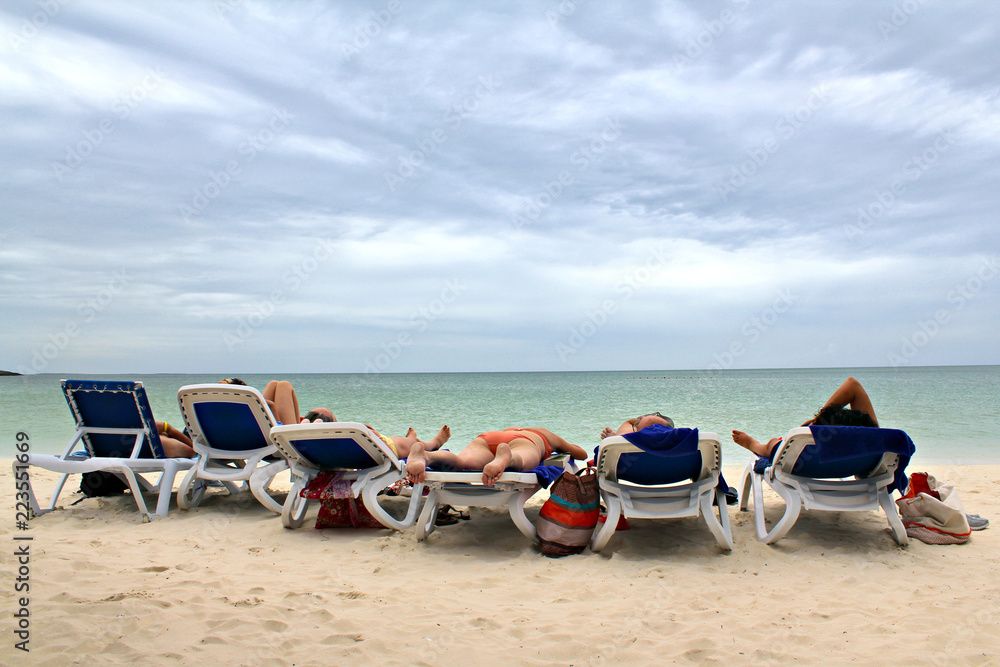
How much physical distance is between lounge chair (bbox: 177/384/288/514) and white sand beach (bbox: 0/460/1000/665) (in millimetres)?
375

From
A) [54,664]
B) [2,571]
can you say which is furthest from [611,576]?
[2,571]

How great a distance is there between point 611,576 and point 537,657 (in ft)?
3.93

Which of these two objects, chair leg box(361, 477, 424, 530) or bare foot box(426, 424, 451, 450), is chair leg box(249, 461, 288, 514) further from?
bare foot box(426, 424, 451, 450)

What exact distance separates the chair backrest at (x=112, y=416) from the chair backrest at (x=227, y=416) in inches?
14.0

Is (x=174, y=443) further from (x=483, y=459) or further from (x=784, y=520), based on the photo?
(x=784, y=520)

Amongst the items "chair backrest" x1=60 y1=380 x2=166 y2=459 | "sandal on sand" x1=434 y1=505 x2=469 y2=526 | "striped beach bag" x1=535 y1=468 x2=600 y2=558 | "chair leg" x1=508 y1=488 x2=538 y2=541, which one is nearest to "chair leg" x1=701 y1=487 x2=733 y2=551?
"striped beach bag" x1=535 y1=468 x2=600 y2=558

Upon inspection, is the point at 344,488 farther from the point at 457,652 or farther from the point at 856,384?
the point at 856,384

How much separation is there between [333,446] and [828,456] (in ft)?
11.4

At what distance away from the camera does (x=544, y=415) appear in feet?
64.1

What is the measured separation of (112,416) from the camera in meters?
5.05

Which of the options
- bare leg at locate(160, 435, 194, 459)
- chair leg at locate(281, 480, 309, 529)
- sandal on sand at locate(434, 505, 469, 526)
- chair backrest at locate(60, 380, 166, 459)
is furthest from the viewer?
bare leg at locate(160, 435, 194, 459)

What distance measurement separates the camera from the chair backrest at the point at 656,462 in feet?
12.5

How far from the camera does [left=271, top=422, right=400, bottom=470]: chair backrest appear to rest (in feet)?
13.7

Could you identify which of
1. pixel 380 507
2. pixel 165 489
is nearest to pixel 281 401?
pixel 165 489
